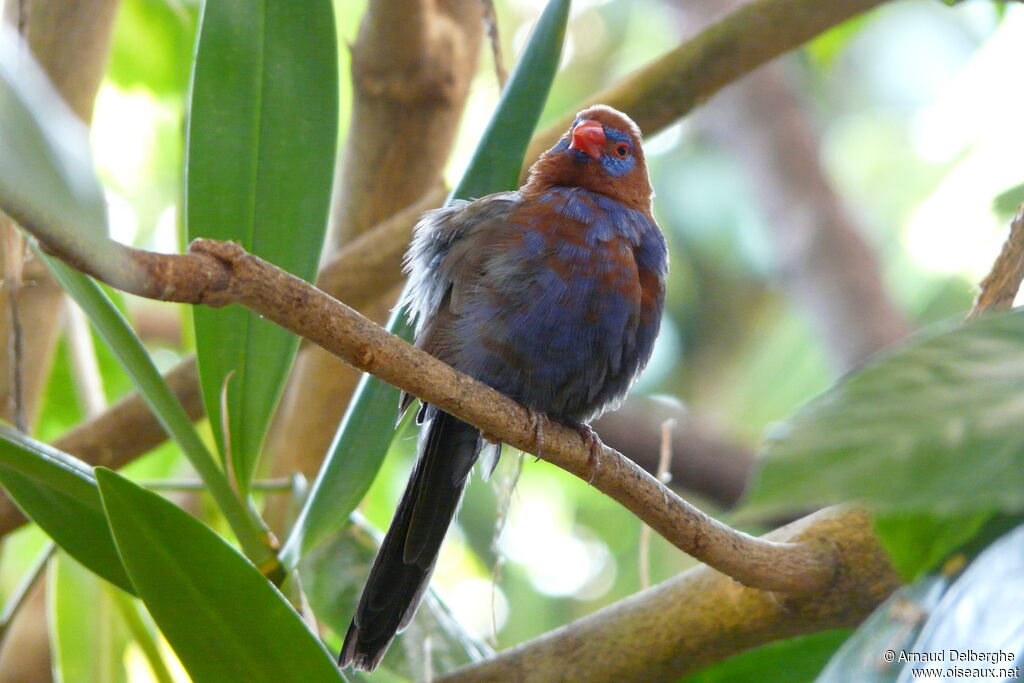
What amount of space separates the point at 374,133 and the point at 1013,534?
2.23 m

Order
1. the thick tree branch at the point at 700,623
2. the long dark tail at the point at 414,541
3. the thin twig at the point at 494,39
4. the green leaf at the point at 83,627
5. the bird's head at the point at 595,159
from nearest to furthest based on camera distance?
the thick tree branch at the point at 700,623
the long dark tail at the point at 414,541
the thin twig at the point at 494,39
the green leaf at the point at 83,627
the bird's head at the point at 595,159

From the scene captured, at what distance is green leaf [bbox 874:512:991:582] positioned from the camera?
122 cm

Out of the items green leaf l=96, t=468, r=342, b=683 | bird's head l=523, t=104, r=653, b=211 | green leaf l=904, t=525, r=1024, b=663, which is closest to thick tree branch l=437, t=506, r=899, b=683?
green leaf l=96, t=468, r=342, b=683

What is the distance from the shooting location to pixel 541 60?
82.0 inches

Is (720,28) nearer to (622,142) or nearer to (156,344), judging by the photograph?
(622,142)

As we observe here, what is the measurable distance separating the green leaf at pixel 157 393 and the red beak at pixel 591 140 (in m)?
1.30

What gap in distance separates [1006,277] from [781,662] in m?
0.88

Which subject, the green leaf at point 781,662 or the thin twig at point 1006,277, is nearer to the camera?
the thin twig at point 1006,277

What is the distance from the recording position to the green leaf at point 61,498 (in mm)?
1633

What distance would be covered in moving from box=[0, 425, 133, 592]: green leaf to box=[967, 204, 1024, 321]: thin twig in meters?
1.63

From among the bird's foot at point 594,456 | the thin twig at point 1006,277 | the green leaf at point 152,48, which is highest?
the green leaf at point 152,48

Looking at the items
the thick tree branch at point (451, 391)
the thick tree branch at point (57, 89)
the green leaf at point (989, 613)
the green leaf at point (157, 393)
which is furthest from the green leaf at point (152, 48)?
the green leaf at point (989, 613)

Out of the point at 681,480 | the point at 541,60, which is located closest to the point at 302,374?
the point at 541,60

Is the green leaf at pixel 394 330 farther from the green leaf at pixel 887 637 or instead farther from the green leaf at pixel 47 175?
the green leaf at pixel 47 175
